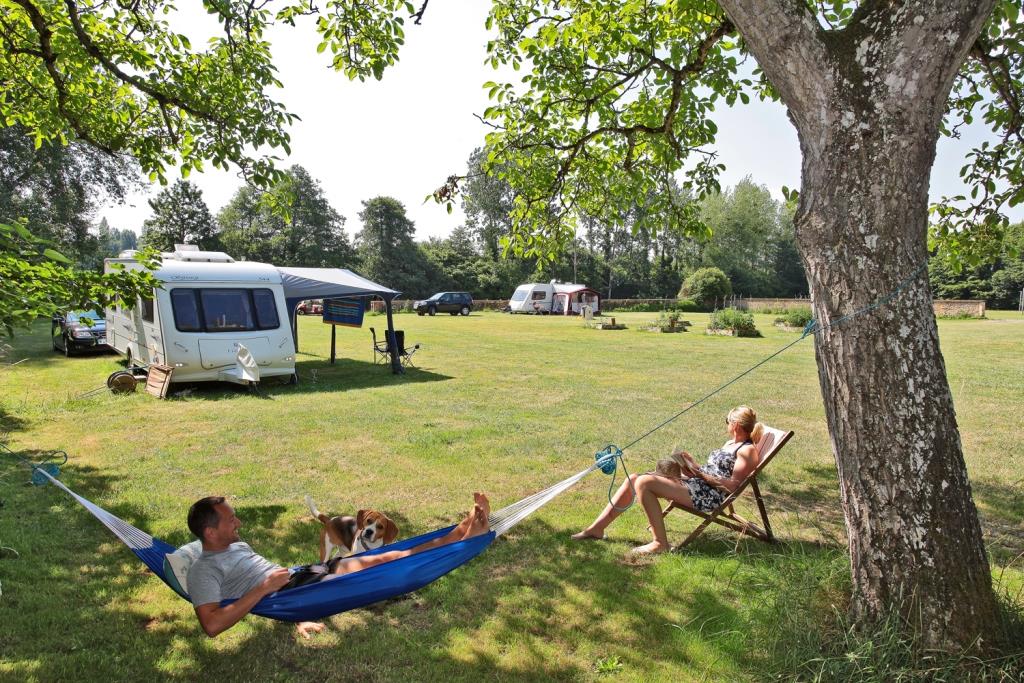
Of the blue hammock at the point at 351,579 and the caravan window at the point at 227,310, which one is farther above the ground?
the caravan window at the point at 227,310

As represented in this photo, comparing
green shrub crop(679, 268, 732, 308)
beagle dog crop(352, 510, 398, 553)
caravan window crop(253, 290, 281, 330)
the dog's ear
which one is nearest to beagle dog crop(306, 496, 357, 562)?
beagle dog crop(352, 510, 398, 553)


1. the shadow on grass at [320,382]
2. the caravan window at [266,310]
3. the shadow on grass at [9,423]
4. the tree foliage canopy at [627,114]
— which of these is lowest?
the shadow on grass at [320,382]

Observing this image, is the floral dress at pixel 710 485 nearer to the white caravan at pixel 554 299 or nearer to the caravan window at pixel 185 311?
the caravan window at pixel 185 311

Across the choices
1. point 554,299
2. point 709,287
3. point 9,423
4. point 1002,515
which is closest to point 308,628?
point 1002,515

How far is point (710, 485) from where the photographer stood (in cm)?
378

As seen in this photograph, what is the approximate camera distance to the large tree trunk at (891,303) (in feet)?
7.34

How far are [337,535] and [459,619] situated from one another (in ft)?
2.78

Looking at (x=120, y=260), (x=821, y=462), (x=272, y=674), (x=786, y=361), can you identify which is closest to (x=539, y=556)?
(x=272, y=674)

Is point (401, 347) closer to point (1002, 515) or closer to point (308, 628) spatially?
point (308, 628)

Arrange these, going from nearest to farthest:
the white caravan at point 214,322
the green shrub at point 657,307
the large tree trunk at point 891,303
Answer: the large tree trunk at point 891,303 → the white caravan at point 214,322 → the green shrub at point 657,307

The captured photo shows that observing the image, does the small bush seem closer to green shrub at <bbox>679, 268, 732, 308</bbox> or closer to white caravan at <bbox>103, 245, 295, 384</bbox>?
white caravan at <bbox>103, 245, 295, 384</bbox>

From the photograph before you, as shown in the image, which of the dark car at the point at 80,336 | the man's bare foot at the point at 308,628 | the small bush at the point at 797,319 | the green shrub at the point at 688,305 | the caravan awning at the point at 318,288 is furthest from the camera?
the green shrub at the point at 688,305

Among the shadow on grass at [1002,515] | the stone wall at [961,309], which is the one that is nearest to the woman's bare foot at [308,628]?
the shadow on grass at [1002,515]

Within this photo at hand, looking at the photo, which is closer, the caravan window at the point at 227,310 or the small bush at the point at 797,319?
the caravan window at the point at 227,310
